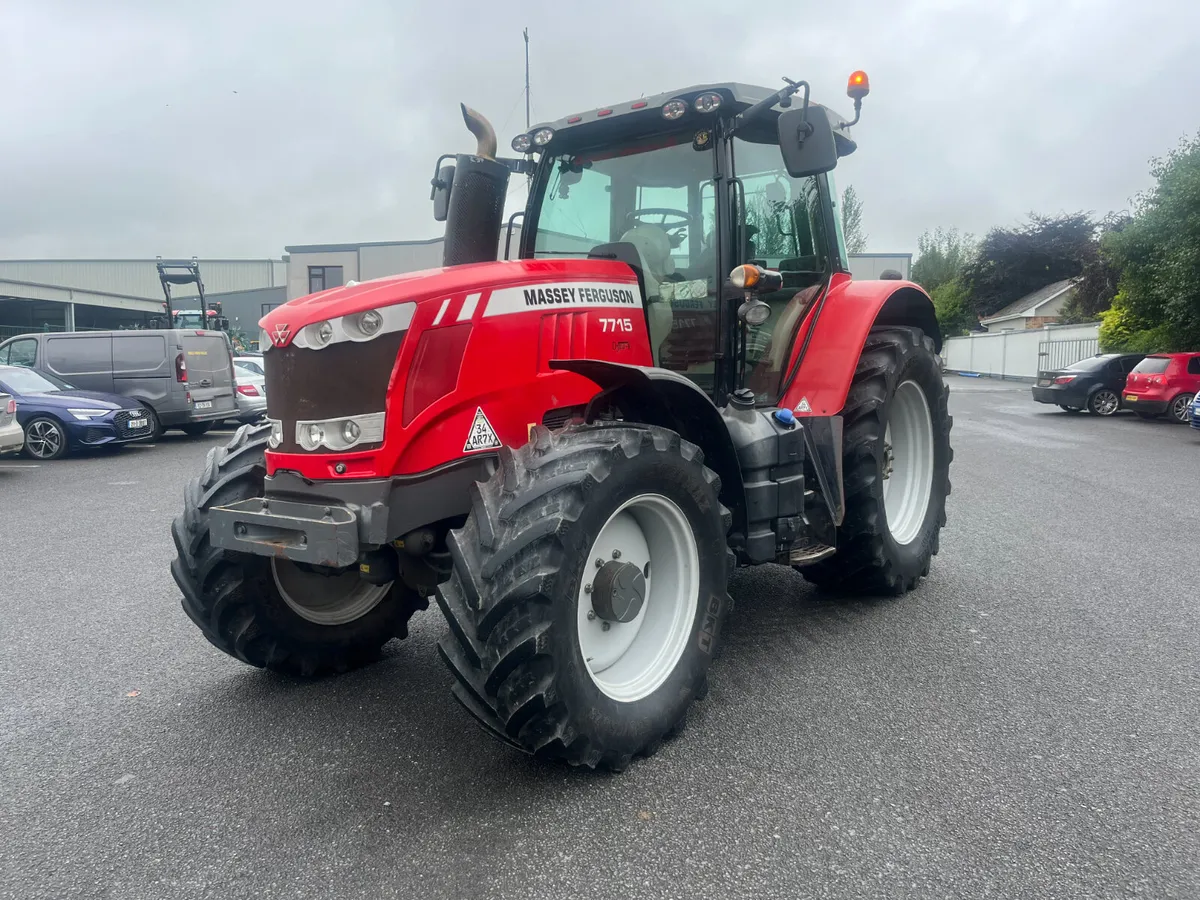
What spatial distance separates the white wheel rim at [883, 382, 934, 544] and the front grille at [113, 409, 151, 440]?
1109cm

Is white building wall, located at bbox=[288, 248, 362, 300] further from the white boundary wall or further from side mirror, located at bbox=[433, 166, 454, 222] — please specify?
side mirror, located at bbox=[433, 166, 454, 222]

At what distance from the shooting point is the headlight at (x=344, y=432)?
116 inches

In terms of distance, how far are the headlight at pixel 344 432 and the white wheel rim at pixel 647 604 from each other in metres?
0.84

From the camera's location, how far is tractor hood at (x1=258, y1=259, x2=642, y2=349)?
2.96 metres

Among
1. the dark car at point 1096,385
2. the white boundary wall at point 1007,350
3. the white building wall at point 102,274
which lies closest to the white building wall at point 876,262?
the white boundary wall at point 1007,350

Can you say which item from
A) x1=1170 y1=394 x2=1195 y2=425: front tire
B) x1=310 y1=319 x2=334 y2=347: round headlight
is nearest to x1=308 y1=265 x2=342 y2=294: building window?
x1=1170 y1=394 x2=1195 y2=425: front tire

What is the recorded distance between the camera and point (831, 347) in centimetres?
439

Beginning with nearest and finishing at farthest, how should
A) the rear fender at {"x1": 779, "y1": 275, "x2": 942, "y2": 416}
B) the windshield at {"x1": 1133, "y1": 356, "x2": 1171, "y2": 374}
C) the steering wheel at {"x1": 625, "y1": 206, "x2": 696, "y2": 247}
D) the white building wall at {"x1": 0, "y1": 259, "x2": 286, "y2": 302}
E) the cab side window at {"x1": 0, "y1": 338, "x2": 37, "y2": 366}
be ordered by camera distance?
the steering wheel at {"x1": 625, "y1": 206, "x2": 696, "y2": 247} < the rear fender at {"x1": 779, "y1": 275, "x2": 942, "y2": 416} < the cab side window at {"x1": 0, "y1": 338, "x2": 37, "y2": 366} < the windshield at {"x1": 1133, "y1": 356, "x2": 1171, "y2": 374} < the white building wall at {"x1": 0, "y1": 259, "x2": 286, "y2": 302}

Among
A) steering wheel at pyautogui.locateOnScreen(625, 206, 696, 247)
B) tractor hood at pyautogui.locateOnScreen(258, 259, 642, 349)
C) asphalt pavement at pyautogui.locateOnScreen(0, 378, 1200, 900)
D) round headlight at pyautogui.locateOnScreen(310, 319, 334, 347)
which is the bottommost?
asphalt pavement at pyautogui.locateOnScreen(0, 378, 1200, 900)

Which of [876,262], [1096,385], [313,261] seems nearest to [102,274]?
[313,261]

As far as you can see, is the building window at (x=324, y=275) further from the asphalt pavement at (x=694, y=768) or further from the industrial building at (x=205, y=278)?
the asphalt pavement at (x=694, y=768)

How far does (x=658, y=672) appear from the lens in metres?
3.24

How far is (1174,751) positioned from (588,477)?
2318 millimetres

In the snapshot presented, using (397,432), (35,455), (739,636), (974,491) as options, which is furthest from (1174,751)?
(35,455)
